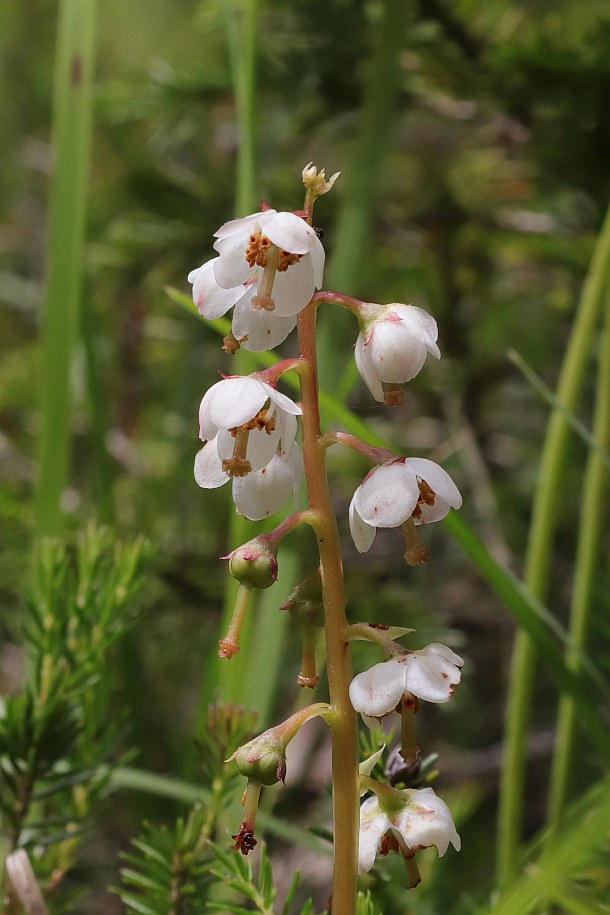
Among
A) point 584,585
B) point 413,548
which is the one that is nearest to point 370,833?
point 413,548

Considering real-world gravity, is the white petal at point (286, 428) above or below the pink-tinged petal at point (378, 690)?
above

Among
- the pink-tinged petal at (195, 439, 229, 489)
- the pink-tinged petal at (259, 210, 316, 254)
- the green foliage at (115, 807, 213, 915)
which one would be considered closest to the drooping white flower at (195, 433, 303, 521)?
the pink-tinged petal at (195, 439, 229, 489)

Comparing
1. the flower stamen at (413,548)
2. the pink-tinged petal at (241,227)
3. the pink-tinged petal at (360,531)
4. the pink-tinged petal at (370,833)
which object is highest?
the pink-tinged petal at (241,227)

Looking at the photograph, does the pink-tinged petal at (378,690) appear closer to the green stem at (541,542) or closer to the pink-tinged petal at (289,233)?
the pink-tinged petal at (289,233)

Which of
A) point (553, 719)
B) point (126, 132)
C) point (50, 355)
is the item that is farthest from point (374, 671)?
point (126, 132)

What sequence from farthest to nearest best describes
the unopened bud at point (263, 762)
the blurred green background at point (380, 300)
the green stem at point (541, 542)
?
the blurred green background at point (380, 300), the green stem at point (541, 542), the unopened bud at point (263, 762)

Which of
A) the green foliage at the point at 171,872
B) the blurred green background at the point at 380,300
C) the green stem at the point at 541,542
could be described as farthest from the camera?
the blurred green background at the point at 380,300

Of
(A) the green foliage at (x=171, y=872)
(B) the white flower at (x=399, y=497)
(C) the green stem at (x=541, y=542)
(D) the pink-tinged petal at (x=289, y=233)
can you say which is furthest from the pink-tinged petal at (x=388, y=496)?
(C) the green stem at (x=541, y=542)
